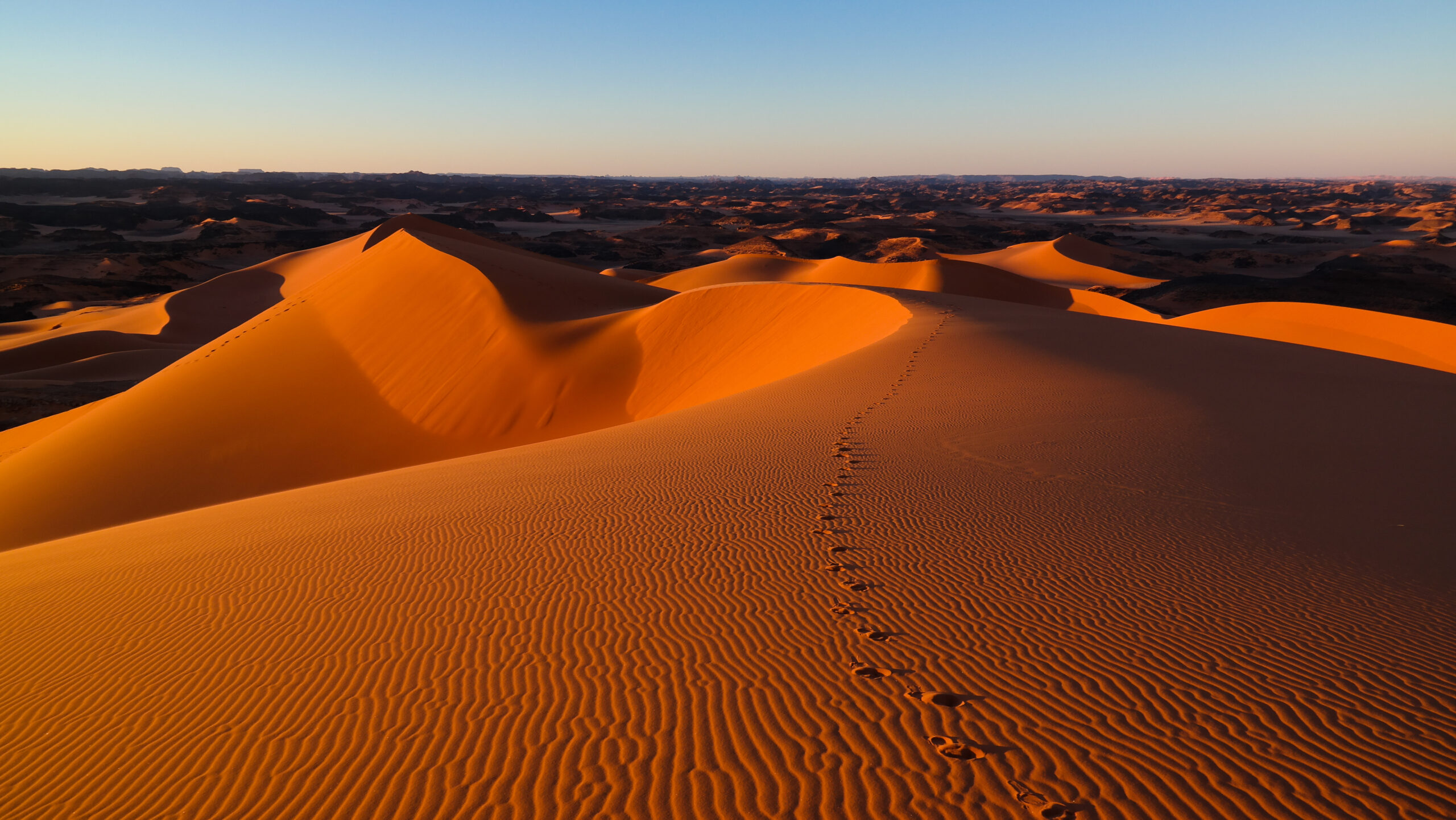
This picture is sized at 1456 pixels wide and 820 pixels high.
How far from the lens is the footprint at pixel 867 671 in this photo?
392 centimetres

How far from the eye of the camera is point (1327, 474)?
7.21m

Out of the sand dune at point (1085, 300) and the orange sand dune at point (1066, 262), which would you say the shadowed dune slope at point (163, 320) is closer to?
the sand dune at point (1085, 300)

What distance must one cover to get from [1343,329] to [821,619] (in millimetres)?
26165

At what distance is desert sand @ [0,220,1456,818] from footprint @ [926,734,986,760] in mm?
12

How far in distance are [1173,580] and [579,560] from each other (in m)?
3.90

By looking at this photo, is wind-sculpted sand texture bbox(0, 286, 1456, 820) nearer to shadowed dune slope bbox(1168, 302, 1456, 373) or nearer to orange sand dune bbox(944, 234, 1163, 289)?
shadowed dune slope bbox(1168, 302, 1456, 373)

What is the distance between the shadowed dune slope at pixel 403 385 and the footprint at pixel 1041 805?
13.2 meters

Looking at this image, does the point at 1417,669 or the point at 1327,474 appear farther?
the point at 1327,474

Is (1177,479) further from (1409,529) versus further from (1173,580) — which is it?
(1173,580)

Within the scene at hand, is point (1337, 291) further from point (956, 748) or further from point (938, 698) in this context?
point (956, 748)

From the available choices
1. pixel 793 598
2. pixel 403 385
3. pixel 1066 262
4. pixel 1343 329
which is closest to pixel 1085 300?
pixel 1343 329

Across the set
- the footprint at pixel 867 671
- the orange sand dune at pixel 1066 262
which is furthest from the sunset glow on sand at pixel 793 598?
the orange sand dune at pixel 1066 262

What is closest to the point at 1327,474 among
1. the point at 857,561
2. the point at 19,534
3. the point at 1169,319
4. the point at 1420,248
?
the point at 857,561

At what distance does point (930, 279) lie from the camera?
36219mm
